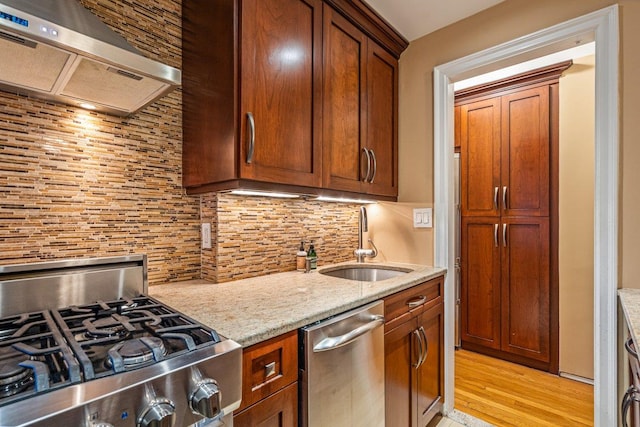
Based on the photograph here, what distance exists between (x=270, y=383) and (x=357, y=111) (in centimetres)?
144

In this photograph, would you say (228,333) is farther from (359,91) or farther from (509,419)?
(509,419)

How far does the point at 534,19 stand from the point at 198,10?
170 cm

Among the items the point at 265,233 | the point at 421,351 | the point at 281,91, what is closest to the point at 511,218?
the point at 421,351

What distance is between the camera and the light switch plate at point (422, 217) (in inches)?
79.7

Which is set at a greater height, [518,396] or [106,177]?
[106,177]

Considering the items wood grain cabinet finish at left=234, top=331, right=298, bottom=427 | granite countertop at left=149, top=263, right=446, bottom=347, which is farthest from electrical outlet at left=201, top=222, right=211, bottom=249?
wood grain cabinet finish at left=234, top=331, right=298, bottom=427

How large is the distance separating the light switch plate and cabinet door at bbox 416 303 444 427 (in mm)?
503

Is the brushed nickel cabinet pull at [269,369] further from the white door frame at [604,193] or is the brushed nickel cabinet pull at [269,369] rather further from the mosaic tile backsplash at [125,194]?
the white door frame at [604,193]

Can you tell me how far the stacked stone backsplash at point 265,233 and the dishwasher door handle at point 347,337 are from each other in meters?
0.64

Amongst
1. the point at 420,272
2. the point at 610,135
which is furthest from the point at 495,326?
the point at 610,135

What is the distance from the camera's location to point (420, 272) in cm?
180

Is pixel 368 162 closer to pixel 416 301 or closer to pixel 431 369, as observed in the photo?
pixel 416 301

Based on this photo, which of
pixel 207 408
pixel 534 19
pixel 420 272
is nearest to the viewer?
pixel 207 408

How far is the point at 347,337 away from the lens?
1.12 metres
